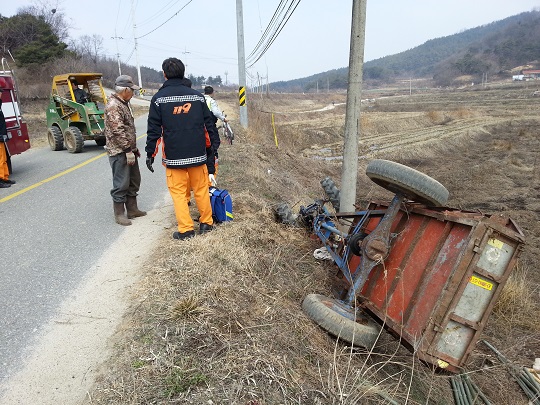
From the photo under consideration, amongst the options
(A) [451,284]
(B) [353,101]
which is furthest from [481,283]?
(B) [353,101]

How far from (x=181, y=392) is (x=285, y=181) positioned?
8.12m

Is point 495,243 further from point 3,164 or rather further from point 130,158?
point 3,164

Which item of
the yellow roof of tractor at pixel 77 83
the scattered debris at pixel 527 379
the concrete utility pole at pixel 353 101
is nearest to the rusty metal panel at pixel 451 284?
the scattered debris at pixel 527 379

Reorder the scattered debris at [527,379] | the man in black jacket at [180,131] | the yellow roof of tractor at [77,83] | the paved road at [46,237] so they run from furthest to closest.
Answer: the yellow roof of tractor at [77,83]
the man in black jacket at [180,131]
the scattered debris at [527,379]
the paved road at [46,237]

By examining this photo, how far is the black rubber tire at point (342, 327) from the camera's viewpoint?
11.6 ft

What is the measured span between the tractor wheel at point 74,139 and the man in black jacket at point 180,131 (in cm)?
837

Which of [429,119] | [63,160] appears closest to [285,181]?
[63,160]

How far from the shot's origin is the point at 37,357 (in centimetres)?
296

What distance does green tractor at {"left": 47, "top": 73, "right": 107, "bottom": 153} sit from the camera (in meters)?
12.0

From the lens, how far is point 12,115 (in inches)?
345

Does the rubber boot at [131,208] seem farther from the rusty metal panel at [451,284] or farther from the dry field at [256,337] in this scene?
the rusty metal panel at [451,284]

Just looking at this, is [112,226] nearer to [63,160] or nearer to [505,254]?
[505,254]

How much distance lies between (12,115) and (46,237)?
4.95 meters

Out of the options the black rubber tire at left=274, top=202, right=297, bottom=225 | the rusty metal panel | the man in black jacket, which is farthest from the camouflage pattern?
the rusty metal panel
